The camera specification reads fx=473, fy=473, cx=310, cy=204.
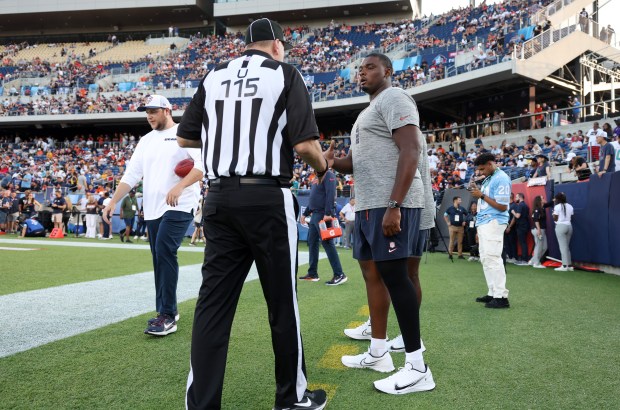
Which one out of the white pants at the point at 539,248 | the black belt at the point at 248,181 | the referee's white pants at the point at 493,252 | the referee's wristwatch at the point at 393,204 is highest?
the black belt at the point at 248,181

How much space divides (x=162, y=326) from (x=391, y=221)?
2260 millimetres

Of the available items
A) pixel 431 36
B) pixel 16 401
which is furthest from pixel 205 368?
pixel 431 36

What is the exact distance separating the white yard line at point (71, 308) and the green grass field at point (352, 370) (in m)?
0.18

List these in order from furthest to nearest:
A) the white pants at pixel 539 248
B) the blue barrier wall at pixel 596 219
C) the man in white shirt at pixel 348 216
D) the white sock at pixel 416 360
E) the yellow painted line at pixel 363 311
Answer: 1. the man in white shirt at pixel 348 216
2. the white pants at pixel 539 248
3. the blue barrier wall at pixel 596 219
4. the yellow painted line at pixel 363 311
5. the white sock at pixel 416 360

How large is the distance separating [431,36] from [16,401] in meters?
36.4

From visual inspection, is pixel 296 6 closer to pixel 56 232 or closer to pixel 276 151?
pixel 56 232

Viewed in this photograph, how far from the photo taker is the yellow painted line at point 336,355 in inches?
128

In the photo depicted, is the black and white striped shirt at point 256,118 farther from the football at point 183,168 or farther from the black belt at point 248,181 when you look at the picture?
the football at point 183,168

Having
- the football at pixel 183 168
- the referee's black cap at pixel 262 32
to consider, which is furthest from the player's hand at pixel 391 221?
the football at pixel 183 168

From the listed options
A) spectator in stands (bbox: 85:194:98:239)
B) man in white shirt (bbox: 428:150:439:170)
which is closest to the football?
spectator in stands (bbox: 85:194:98:239)

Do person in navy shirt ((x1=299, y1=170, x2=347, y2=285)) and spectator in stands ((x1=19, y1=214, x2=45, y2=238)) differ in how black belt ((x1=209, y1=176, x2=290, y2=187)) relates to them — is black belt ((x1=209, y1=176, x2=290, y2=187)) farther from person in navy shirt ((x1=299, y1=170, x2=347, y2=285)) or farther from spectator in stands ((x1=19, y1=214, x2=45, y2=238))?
spectator in stands ((x1=19, y1=214, x2=45, y2=238))

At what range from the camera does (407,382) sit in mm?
2787

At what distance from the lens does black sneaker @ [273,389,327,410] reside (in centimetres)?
238

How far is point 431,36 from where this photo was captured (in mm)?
34688
